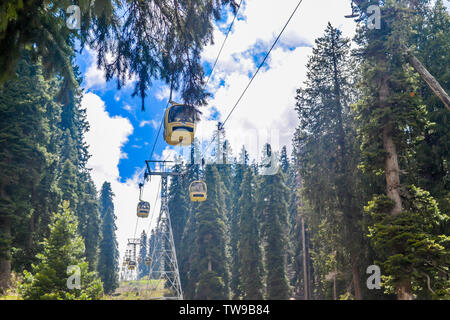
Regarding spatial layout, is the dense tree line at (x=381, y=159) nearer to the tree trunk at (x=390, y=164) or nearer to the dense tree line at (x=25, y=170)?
the tree trunk at (x=390, y=164)

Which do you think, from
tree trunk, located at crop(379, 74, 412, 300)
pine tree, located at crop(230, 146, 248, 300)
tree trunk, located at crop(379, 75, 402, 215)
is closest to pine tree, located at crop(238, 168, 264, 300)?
pine tree, located at crop(230, 146, 248, 300)

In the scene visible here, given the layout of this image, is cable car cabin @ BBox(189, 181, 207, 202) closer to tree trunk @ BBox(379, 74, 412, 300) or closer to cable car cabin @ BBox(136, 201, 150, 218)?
cable car cabin @ BBox(136, 201, 150, 218)

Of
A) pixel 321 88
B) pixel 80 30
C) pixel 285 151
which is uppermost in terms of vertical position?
pixel 285 151

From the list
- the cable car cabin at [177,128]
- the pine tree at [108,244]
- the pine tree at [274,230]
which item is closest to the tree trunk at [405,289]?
the cable car cabin at [177,128]

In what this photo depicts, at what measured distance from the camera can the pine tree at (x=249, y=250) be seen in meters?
36.3

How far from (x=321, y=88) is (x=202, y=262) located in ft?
82.3

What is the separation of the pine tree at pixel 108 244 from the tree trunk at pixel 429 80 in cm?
4722

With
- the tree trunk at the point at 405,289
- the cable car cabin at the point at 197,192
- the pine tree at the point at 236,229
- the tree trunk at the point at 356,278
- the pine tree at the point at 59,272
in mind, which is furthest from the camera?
the pine tree at the point at 236,229

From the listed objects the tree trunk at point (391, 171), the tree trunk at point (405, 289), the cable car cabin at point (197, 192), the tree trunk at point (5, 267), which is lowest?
the tree trunk at point (405, 289)

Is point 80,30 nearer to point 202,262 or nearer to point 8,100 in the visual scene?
point 8,100

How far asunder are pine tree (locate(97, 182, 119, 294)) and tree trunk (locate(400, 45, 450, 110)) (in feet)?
155

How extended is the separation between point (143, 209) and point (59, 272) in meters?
30.3
